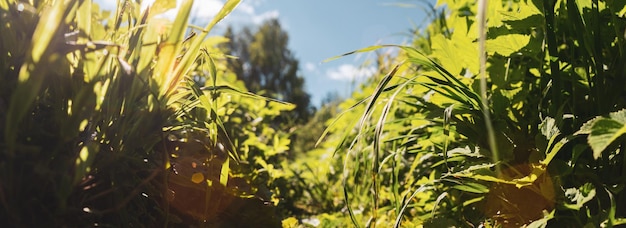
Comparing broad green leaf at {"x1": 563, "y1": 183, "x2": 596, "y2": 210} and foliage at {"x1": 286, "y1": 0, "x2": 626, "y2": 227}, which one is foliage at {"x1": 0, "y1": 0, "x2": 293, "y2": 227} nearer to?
foliage at {"x1": 286, "y1": 0, "x2": 626, "y2": 227}

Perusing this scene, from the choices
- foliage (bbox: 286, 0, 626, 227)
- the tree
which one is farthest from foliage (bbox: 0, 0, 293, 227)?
the tree

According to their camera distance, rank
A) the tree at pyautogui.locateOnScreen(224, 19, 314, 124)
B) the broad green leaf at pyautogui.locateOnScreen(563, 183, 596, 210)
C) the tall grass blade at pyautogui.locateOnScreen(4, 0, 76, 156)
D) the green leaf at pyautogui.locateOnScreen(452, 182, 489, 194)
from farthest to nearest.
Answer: the tree at pyautogui.locateOnScreen(224, 19, 314, 124), the green leaf at pyautogui.locateOnScreen(452, 182, 489, 194), the broad green leaf at pyautogui.locateOnScreen(563, 183, 596, 210), the tall grass blade at pyautogui.locateOnScreen(4, 0, 76, 156)

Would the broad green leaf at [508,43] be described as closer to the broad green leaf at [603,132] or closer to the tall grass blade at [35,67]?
the broad green leaf at [603,132]

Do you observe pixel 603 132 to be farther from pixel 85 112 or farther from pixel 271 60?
pixel 271 60

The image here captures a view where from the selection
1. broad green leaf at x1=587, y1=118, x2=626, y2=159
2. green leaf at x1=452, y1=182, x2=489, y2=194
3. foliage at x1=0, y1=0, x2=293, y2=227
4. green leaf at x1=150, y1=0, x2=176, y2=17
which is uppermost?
green leaf at x1=150, y1=0, x2=176, y2=17

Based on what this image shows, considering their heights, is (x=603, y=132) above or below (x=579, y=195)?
above

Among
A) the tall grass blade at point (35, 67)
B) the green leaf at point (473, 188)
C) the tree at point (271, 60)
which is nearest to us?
the tall grass blade at point (35, 67)

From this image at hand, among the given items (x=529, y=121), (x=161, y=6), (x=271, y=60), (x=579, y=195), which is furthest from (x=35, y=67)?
(x=271, y=60)

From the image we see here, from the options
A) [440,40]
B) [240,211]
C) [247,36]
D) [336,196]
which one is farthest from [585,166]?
[247,36]

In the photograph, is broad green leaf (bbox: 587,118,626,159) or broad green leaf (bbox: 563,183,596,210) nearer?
broad green leaf (bbox: 587,118,626,159)

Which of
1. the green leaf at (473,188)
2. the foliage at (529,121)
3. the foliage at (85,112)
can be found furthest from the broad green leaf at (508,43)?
the foliage at (85,112)

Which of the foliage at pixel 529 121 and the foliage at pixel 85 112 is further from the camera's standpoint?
the foliage at pixel 529 121

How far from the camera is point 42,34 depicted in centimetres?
64

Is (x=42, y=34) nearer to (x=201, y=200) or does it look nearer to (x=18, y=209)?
(x=18, y=209)
